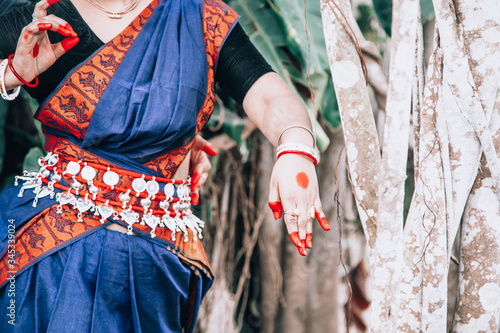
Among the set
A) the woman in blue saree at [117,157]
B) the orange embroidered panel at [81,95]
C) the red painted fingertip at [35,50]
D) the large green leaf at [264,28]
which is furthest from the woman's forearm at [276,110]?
the large green leaf at [264,28]

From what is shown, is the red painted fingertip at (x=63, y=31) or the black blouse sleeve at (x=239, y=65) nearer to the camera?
the red painted fingertip at (x=63, y=31)

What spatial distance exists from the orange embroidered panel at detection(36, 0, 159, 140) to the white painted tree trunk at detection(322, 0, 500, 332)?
21.9 inches

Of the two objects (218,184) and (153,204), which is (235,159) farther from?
(153,204)

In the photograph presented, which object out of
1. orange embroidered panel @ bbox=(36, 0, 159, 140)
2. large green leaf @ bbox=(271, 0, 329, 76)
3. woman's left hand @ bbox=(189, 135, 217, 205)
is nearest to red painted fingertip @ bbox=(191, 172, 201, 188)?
woman's left hand @ bbox=(189, 135, 217, 205)

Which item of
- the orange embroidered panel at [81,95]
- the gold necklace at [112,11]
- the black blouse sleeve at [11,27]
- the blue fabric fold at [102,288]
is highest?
the gold necklace at [112,11]

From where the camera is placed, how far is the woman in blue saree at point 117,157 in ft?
3.63

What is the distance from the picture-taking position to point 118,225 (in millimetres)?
1198

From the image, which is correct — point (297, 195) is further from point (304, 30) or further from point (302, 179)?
point (304, 30)

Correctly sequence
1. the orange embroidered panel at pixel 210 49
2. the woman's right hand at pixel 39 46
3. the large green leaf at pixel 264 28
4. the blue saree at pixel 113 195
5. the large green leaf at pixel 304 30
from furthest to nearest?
the large green leaf at pixel 264 28
the large green leaf at pixel 304 30
the orange embroidered panel at pixel 210 49
the blue saree at pixel 113 195
the woman's right hand at pixel 39 46

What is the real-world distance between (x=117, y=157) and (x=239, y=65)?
0.39m

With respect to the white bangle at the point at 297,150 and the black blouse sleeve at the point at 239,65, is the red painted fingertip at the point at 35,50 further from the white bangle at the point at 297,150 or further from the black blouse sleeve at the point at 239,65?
the white bangle at the point at 297,150

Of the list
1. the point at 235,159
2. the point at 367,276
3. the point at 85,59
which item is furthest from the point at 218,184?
the point at 85,59

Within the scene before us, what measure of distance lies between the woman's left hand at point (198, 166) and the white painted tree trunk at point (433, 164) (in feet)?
1.44

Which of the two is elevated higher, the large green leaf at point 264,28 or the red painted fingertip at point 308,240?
the large green leaf at point 264,28
